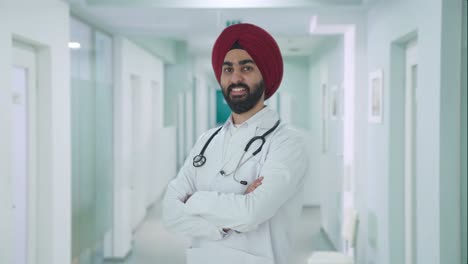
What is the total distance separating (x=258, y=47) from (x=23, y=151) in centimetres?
252

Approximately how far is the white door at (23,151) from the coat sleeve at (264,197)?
220 cm

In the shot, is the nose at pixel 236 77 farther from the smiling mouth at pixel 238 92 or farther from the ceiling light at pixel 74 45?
the ceiling light at pixel 74 45

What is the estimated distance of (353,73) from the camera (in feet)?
16.4

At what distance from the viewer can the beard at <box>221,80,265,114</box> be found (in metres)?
2.03

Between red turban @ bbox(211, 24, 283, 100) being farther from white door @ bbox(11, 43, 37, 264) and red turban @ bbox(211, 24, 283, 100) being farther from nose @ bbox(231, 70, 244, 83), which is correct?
white door @ bbox(11, 43, 37, 264)

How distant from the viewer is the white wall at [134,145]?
6.52m

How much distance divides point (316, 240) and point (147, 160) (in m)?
3.26

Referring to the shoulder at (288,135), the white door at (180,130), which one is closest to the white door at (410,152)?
the shoulder at (288,135)

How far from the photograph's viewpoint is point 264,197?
1929 millimetres

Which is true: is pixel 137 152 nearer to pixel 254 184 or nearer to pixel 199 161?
pixel 199 161

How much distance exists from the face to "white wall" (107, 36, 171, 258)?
4.60 m

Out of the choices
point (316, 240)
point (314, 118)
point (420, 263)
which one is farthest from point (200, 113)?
point (420, 263)

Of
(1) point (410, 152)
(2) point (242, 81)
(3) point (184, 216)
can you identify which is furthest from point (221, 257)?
(1) point (410, 152)

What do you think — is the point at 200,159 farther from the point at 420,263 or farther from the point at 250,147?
the point at 420,263
